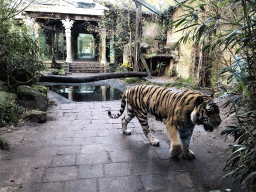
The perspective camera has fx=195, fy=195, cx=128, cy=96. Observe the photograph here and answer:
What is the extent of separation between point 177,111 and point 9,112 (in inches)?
141

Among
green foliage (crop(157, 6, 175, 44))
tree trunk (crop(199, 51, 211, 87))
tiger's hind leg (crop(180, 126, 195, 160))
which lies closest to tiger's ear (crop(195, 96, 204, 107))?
tiger's hind leg (crop(180, 126, 195, 160))

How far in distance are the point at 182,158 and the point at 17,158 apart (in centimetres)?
233

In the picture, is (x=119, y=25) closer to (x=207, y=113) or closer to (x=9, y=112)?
(x=9, y=112)

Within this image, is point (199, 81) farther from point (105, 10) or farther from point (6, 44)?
point (105, 10)

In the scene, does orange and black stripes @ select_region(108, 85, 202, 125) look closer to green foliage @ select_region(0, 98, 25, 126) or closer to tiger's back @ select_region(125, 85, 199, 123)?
tiger's back @ select_region(125, 85, 199, 123)

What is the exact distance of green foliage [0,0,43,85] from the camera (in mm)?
4632

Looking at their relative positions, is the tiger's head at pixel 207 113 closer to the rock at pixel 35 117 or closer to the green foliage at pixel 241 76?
the green foliage at pixel 241 76

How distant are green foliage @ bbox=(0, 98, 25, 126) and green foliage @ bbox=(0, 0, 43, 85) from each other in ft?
3.45

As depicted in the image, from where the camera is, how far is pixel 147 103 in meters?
3.09

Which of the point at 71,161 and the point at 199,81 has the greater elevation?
the point at 199,81

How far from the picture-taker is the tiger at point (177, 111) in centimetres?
216

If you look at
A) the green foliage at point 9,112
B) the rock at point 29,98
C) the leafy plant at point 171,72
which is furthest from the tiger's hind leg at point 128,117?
the leafy plant at point 171,72

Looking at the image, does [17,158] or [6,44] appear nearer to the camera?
[17,158]

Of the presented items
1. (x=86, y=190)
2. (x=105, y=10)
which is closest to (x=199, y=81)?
(x=86, y=190)
